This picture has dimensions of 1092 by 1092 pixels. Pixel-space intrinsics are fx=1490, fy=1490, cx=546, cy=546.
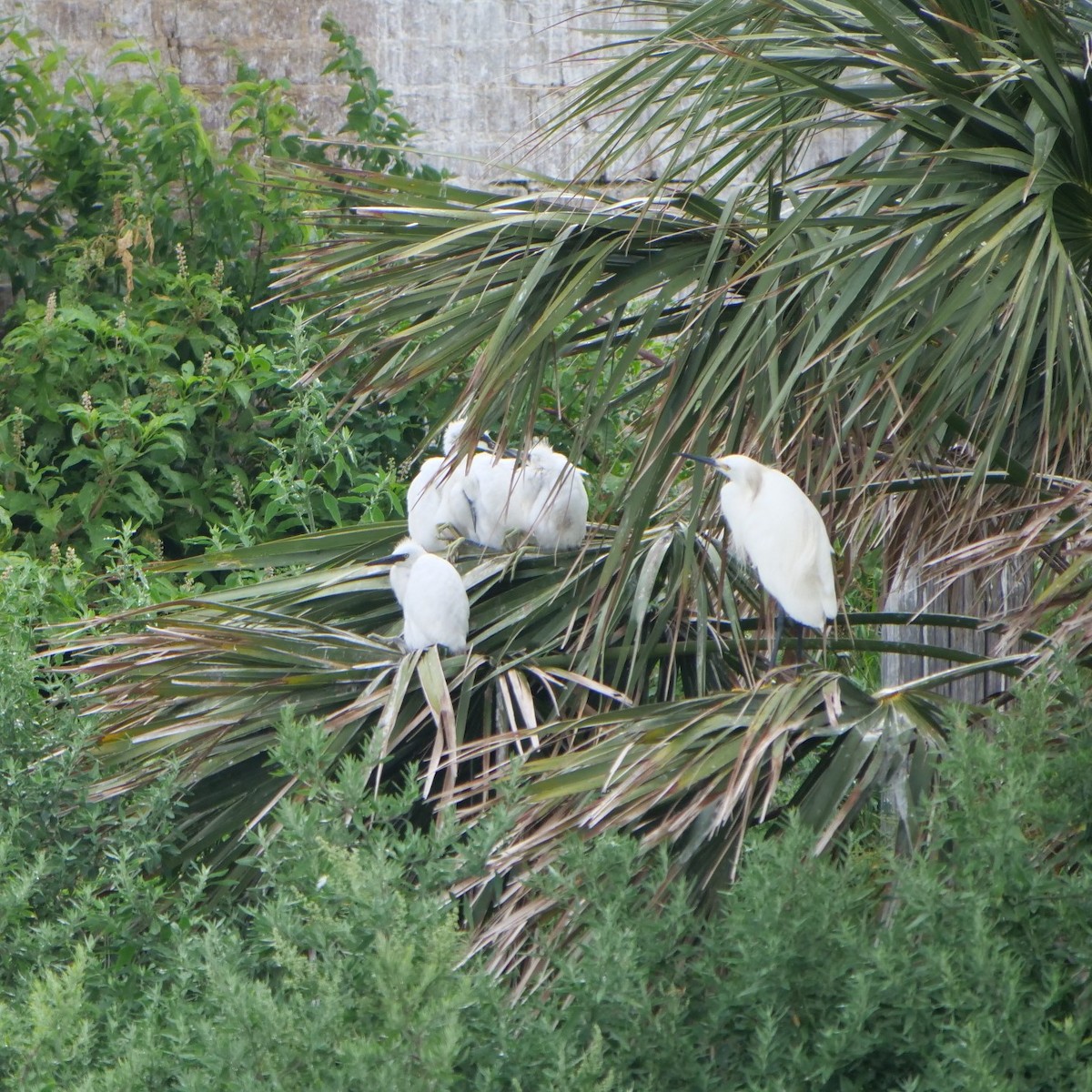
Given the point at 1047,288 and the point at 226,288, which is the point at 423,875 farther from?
the point at 226,288

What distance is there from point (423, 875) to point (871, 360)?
3.93ft

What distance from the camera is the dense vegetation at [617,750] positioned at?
1.87 metres

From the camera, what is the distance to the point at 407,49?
6.71 meters

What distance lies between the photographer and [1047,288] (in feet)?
9.17

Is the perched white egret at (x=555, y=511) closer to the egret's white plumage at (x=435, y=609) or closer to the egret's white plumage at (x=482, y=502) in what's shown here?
the egret's white plumage at (x=482, y=502)

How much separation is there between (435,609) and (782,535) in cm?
74

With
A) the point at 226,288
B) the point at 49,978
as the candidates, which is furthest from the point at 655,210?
the point at 226,288

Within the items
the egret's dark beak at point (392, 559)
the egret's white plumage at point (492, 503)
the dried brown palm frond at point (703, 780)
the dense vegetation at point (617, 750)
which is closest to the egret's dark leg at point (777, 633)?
the dense vegetation at point (617, 750)

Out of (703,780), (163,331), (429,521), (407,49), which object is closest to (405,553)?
(429,521)

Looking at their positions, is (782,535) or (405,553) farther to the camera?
(405,553)

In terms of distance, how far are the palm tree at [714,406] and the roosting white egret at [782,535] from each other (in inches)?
3.1

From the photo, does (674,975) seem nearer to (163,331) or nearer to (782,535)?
(782,535)

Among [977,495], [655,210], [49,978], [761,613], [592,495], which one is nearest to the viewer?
[49,978]

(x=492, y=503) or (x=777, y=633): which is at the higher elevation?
(x=492, y=503)
